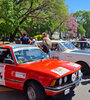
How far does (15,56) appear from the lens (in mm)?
4324

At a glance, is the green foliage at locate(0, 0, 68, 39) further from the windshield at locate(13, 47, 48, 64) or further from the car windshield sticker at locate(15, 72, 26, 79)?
the car windshield sticker at locate(15, 72, 26, 79)

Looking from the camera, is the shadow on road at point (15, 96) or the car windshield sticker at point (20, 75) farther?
the shadow on road at point (15, 96)

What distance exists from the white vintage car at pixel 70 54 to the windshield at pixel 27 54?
2.08 meters

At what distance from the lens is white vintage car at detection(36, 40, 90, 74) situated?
21.3ft

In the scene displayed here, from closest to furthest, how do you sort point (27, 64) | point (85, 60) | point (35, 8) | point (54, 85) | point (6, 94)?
point (54, 85)
point (27, 64)
point (6, 94)
point (85, 60)
point (35, 8)

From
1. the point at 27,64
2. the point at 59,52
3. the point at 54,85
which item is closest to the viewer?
the point at 54,85

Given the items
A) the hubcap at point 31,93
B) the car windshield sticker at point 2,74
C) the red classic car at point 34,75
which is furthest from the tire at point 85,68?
the car windshield sticker at point 2,74

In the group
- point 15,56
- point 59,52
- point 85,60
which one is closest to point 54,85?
point 15,56

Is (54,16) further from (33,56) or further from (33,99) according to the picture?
(33,99)

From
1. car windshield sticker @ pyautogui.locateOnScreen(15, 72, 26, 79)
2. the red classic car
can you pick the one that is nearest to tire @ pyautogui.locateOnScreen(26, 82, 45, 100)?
the red classic car

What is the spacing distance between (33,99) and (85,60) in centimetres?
347

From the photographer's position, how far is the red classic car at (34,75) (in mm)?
3527

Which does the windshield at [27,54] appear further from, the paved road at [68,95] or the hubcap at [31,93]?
the paved road at [68,95]

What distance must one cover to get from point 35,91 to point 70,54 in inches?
141
